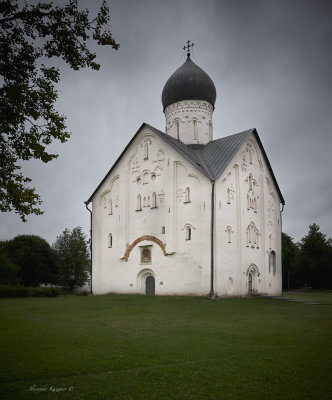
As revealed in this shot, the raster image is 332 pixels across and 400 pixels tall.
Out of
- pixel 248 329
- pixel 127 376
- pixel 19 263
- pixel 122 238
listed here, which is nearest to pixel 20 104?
pixel 127 376

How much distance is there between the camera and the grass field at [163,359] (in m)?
5.13

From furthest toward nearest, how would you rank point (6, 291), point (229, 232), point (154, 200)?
point (154, 200) < point (229, 232) < point (6, 291)

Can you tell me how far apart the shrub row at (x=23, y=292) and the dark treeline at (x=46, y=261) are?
65.3 feet

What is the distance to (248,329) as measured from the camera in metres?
10.2

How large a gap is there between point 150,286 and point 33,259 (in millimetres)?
23303

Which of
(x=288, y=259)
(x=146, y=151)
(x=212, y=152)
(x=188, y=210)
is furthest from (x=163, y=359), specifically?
(x=288, y=259)

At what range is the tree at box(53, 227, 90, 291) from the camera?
44.2 metres

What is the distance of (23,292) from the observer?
2306 centimetres

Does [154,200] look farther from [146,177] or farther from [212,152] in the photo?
[212,152]

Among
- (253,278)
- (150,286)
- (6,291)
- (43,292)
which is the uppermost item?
(253,278)

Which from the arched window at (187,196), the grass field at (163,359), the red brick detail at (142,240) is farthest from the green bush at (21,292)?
the grass field at (163,359)

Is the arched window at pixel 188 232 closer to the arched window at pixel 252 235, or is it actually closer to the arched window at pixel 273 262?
the arched window at pixel 252 235

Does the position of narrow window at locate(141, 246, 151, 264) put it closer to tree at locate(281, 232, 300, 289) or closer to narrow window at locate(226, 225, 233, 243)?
narrow window at locate(226, 225, 233, 243)

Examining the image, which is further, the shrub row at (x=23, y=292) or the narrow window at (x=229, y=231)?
the narrow window at (x=229, y=231)
